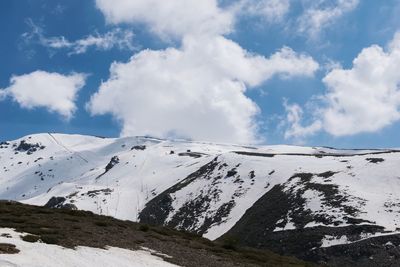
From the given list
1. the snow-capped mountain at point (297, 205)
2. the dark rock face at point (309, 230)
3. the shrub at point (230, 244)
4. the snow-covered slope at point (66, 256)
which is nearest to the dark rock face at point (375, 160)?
the snow-capped mountain at point (297, 205)

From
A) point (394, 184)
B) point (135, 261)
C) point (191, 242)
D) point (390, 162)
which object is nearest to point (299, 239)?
point (394, 184)

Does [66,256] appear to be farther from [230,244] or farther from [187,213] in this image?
[187,213]

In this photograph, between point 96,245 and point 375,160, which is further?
point 375,160

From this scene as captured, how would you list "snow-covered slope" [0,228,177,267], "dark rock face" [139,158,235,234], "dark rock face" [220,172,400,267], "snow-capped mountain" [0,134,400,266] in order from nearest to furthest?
"snow-covered slope" [0,228,177,267] < "dark rock face" [220,172,400,267] < "snow-capped mountain" [0,134,400,266] < "dark rock face" [139,158,235,234]

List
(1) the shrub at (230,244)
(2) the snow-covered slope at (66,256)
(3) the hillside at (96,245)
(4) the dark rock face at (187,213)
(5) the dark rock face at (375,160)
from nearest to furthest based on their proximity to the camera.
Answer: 1. (2) the snow-covered slope at (66,256)
2. (3) the hillside at (96,245)
3. (1) the shrub at (230,244)
4. (4) the dark rock face at (187,213)
5. (5) the dark rock face at (375,160)

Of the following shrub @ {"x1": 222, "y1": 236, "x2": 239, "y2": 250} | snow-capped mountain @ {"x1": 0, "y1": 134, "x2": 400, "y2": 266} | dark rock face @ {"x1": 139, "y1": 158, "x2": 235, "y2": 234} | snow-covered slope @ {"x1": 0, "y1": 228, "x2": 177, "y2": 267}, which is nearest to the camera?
snow-covered slope @ {"x1": 0, "y1": 228, "x2": 177, "y2": 267}

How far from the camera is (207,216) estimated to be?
6442 inches

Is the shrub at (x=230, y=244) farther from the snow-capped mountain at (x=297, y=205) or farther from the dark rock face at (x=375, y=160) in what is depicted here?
the dark rock face at (x=375, y=160)

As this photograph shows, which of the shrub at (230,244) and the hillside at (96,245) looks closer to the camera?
the hillside at (96,245)

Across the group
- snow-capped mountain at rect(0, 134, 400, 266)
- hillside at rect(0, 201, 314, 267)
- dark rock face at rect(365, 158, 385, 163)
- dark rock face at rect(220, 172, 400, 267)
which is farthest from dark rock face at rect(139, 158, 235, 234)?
hillside at rect(0, 201, 314, 267)

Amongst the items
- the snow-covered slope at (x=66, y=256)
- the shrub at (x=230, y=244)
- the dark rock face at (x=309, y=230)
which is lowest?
the snow-covered slope at (x=66, y=256)

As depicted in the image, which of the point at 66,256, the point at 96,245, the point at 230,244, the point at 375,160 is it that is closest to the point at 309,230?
the point at 375,160

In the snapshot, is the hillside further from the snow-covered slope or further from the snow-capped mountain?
the snow-capped mountain

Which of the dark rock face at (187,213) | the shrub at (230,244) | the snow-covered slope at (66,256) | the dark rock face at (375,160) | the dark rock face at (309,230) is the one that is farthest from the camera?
the dark rock face at (375,160)
